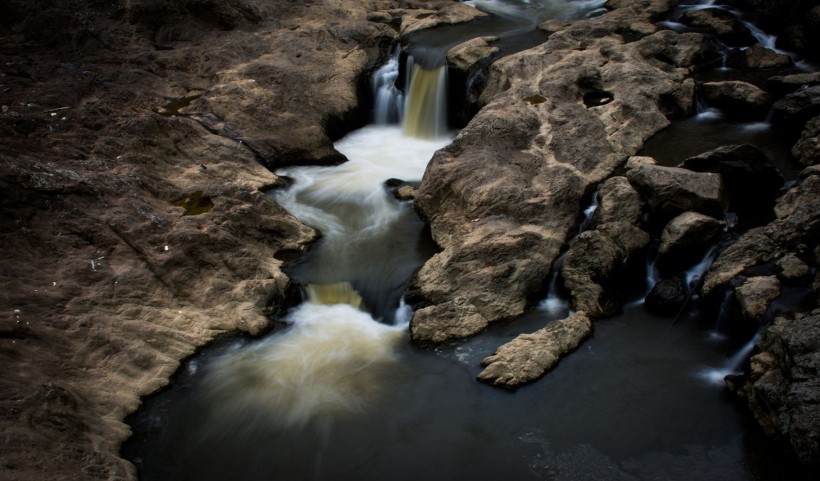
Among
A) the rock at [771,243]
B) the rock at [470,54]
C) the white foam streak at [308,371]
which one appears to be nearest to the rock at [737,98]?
the rock at [771,243]

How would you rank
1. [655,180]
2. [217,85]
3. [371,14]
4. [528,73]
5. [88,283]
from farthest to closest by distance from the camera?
[371,14] → [217,85] → [528,73] → [655,180] → [88,283]

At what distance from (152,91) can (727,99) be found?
1199 cm

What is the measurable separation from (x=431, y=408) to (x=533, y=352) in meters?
1.49

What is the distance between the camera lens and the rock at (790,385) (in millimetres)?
5551

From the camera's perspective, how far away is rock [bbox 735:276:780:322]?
7.07 meters

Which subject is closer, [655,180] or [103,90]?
[655,180]

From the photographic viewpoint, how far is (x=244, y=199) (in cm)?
1023

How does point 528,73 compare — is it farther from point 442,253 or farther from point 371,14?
point 371,14

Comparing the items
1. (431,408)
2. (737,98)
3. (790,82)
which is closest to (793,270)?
(431,408)

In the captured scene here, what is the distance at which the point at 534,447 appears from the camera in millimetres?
6562

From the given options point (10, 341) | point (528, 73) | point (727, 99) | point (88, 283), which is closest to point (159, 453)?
point (10, 341)

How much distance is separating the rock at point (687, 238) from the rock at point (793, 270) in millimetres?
1117

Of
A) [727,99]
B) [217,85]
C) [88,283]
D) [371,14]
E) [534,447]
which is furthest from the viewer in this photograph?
[371,14]

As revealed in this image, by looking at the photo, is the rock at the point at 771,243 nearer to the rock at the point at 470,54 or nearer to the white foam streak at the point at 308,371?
the white foam streak at the point at 308,371
